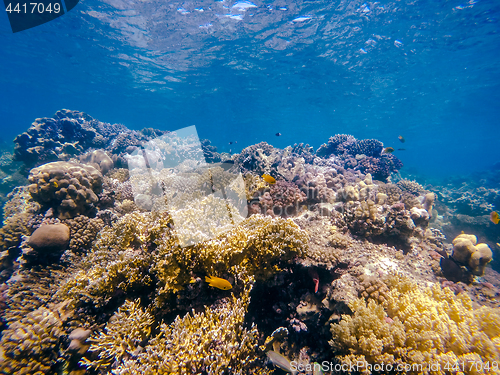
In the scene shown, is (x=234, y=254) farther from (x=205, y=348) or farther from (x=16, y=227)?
(x=16, y=227)

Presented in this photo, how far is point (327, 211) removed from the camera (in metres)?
5.58

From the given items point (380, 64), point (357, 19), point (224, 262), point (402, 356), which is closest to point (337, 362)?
point (402, 356)

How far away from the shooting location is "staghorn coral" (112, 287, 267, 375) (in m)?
2.37

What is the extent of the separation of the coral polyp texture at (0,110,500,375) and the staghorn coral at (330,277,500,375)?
0.02m

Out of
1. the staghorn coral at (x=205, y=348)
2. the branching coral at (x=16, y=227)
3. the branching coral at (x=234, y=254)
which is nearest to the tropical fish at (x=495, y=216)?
the branching coral at (x=234, y=254)

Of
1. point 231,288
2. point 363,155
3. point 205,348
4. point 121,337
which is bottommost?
point 121,337

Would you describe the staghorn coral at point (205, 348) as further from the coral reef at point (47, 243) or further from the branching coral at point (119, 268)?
the coral reef at point (47, 243)


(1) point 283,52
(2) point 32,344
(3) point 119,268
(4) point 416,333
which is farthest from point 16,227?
(1) point 283,52

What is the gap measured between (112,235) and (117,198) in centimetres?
292

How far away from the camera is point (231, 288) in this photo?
310 cm

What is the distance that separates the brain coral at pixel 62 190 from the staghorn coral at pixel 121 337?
350cm

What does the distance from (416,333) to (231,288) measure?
283cm

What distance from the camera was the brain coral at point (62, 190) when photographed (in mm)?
4887

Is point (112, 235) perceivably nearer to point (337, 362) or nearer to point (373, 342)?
point (337, 362)
